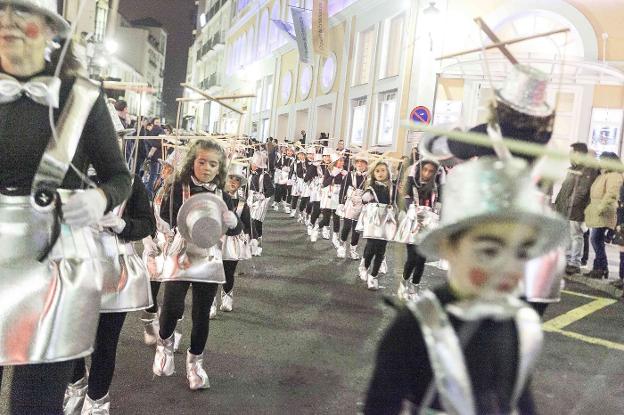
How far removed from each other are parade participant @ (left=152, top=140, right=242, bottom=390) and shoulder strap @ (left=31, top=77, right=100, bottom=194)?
1967mm

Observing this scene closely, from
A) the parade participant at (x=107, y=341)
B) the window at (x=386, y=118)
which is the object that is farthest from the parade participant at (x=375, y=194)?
the window at (x=386, y=118)

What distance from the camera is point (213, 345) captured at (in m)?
5.12

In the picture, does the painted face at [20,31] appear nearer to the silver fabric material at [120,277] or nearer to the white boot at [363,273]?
the silver fabric material at [120,277]

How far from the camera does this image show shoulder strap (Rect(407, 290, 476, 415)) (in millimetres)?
1593

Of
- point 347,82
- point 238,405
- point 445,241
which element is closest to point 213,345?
point 238,405

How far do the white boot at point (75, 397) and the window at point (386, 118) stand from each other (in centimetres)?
1583

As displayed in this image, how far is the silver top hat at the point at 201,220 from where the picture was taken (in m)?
4.06

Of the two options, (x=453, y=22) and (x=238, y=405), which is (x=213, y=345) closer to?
(x=238, y=405)

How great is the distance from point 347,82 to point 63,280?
69.9ft

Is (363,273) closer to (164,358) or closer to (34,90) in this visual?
(164,358)

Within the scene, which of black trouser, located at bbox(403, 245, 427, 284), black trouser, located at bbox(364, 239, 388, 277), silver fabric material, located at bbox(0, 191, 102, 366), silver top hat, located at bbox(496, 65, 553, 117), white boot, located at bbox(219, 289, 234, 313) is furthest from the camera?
black trouser, located at bbox(364, 239, 388, 277)

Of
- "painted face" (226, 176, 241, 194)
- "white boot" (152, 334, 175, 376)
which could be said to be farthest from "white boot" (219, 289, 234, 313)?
"white boot" (152, 334, 175, 376)

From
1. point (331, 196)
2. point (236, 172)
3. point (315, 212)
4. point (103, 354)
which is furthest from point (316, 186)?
point (103, 354)

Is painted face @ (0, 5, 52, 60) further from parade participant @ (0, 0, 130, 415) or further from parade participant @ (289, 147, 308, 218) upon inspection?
parade participant @ (289, 147, 308, 218)
